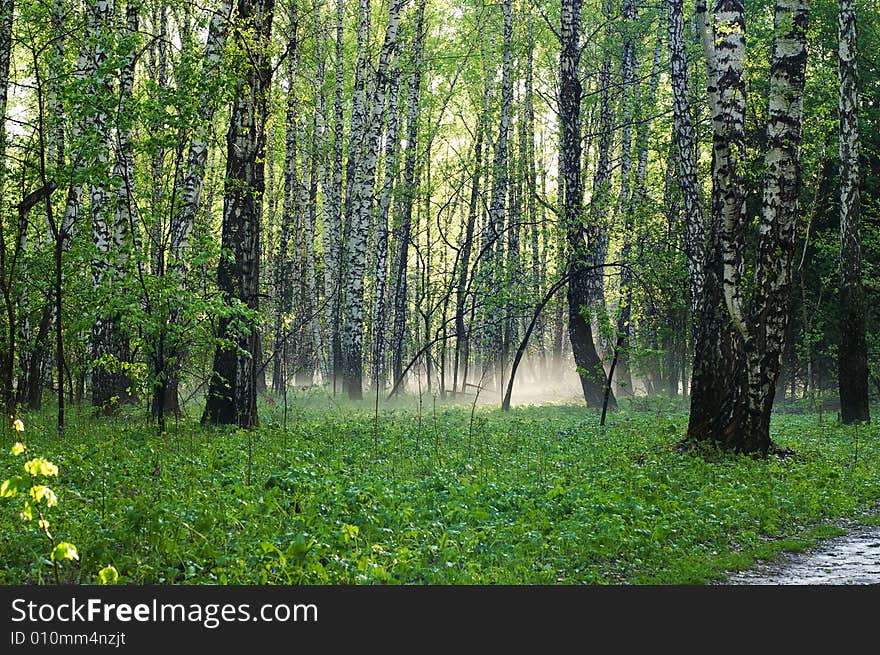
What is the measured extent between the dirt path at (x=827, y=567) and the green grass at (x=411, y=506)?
209mm

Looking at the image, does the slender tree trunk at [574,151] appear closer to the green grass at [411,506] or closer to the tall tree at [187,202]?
the green grass at [411,506]

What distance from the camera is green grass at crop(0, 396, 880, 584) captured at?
20.9ft

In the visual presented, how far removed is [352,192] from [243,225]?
1102 centimetres

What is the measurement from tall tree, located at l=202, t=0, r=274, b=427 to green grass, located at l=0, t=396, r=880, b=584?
2.22 feet

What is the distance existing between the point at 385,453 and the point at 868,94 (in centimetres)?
2080

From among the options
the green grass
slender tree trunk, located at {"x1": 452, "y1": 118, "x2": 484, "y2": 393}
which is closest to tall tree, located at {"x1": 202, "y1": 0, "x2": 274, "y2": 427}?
the green grass

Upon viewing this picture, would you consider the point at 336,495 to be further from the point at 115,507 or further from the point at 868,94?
the point at 868,94

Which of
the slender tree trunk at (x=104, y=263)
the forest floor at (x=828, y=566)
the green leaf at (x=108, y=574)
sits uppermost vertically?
the slender tree trunk at (x=104, y=263)

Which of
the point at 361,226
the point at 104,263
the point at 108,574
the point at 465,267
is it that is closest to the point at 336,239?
the point at 465,267

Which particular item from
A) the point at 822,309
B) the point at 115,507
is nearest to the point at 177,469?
the point at 115,507

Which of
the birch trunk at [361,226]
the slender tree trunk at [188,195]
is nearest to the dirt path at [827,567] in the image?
the slender tree trunk at [188,195]

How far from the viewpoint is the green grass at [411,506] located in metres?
6.38

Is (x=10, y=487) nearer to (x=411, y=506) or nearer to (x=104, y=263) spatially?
(x=411, y=506)

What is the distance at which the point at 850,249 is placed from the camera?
18094 millimetres
